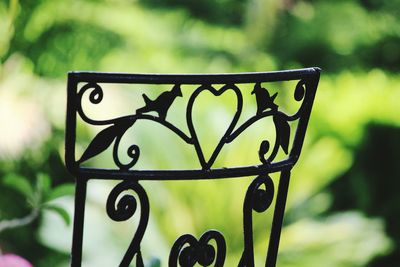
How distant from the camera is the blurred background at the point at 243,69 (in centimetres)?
191

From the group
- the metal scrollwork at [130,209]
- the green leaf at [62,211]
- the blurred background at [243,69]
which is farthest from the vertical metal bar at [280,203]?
the blurred background at [243,69]

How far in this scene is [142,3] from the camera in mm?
3105

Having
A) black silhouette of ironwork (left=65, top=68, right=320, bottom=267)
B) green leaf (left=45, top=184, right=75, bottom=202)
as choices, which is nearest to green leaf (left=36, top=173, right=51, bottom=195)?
green leaf (left=45, top=184, right=75, bottom=202)

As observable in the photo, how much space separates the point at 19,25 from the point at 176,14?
1.59 meters

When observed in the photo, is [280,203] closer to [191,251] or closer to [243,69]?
[191,251]

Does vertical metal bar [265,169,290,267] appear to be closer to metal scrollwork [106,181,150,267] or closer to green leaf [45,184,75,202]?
metal scrollwork [106,181,150,267]

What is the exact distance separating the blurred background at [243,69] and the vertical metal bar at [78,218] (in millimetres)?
847

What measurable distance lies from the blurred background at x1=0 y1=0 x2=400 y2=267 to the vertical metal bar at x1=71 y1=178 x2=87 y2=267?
847mm

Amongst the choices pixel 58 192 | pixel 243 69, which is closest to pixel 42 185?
pixel 58 192

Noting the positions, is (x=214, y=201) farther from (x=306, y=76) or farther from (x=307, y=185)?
(x=306, y=76)

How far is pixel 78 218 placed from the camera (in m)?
0.61

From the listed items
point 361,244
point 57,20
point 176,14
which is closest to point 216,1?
point 176,14

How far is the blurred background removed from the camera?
1.91m

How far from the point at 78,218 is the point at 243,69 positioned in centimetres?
208
